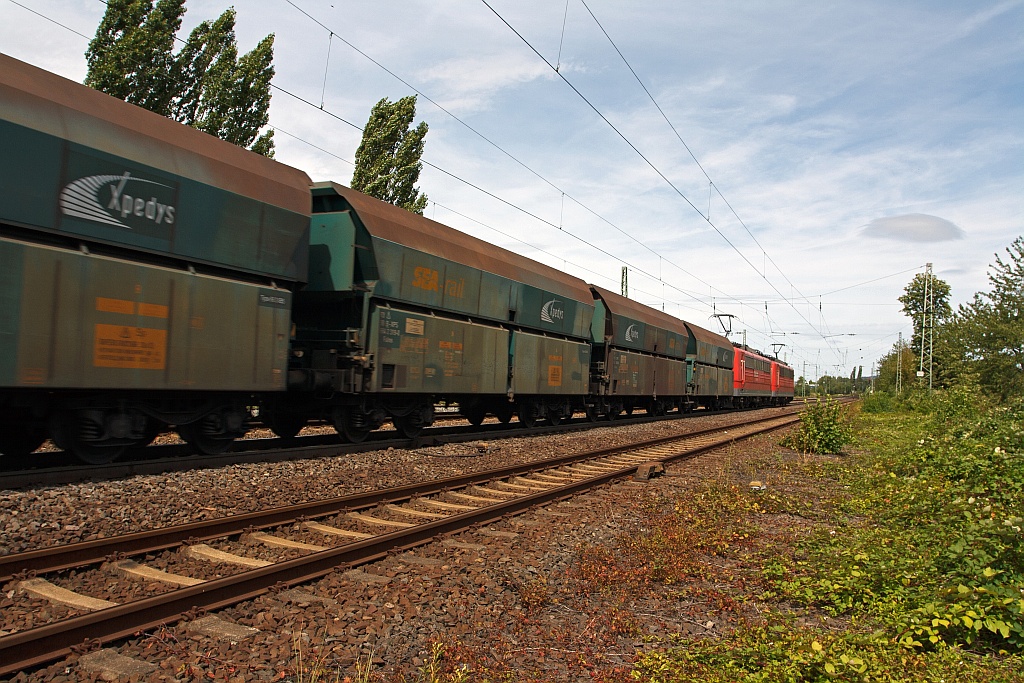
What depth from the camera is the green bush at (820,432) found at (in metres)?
16.0

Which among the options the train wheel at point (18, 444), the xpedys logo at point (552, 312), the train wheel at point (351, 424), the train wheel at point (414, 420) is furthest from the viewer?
the xpedys logo at point (552, 312)

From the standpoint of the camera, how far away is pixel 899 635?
4398 mm

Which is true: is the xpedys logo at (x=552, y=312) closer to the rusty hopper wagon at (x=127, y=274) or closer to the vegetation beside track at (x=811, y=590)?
the rusty hopper wagon at (x=127, y=274)

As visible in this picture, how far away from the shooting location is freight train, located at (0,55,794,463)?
283 inches

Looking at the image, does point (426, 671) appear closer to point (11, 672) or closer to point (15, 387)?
point (11, 672)

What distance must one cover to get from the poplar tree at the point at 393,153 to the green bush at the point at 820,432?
21352 millimetres

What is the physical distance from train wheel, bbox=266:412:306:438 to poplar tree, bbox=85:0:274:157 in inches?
713

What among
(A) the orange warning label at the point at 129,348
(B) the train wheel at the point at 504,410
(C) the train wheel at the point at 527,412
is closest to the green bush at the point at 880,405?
(C) the train wheel at the point at 527,412

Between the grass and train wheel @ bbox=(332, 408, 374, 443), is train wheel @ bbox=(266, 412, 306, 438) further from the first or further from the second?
the grass

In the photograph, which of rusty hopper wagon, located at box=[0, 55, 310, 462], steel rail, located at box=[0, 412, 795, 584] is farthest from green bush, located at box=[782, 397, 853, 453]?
rusty hopper wagon, located at box=[0, 55, 310, 462]

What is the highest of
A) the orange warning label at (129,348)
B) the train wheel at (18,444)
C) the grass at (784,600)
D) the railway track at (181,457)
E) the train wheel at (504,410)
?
the orange warning label at (129,348)

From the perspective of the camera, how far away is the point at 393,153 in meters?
33.3

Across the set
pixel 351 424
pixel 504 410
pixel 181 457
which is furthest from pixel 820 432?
pixel 181 457

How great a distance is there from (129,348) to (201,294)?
1.23 m
